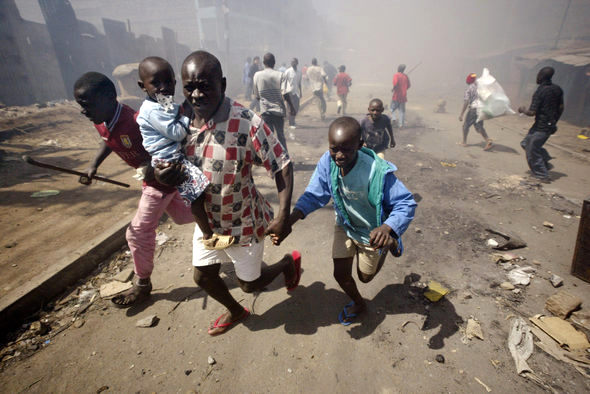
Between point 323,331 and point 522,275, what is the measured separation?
7.55 feet

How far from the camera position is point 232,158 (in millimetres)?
1758

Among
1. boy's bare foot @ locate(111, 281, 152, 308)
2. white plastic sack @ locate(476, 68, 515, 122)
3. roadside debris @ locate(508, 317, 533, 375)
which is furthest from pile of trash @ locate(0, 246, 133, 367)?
white plastic sack @ locate(476, 68, 515, 122)

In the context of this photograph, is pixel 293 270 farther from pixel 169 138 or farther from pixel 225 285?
pixel 169 138

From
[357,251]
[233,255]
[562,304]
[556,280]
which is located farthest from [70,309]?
[556,280]

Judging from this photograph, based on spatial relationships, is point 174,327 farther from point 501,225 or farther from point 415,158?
point 415,158

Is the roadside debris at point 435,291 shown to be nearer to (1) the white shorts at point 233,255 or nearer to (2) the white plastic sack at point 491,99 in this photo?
(1) the white shorts at point 233,255

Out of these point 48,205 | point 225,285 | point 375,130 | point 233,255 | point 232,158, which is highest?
point 232,158

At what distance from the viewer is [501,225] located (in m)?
4.02

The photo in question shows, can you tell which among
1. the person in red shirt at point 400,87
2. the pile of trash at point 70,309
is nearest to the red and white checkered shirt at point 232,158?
the pile of trash at point 70,309

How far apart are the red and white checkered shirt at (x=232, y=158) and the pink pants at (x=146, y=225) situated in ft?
2.71

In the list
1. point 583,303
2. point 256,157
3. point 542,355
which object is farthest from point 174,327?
point 583,303

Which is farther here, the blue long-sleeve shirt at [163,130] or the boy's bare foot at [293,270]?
the boy's bare foot at [293,270]

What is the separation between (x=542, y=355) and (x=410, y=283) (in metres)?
1.13

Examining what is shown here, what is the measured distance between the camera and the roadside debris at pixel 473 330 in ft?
7.75
